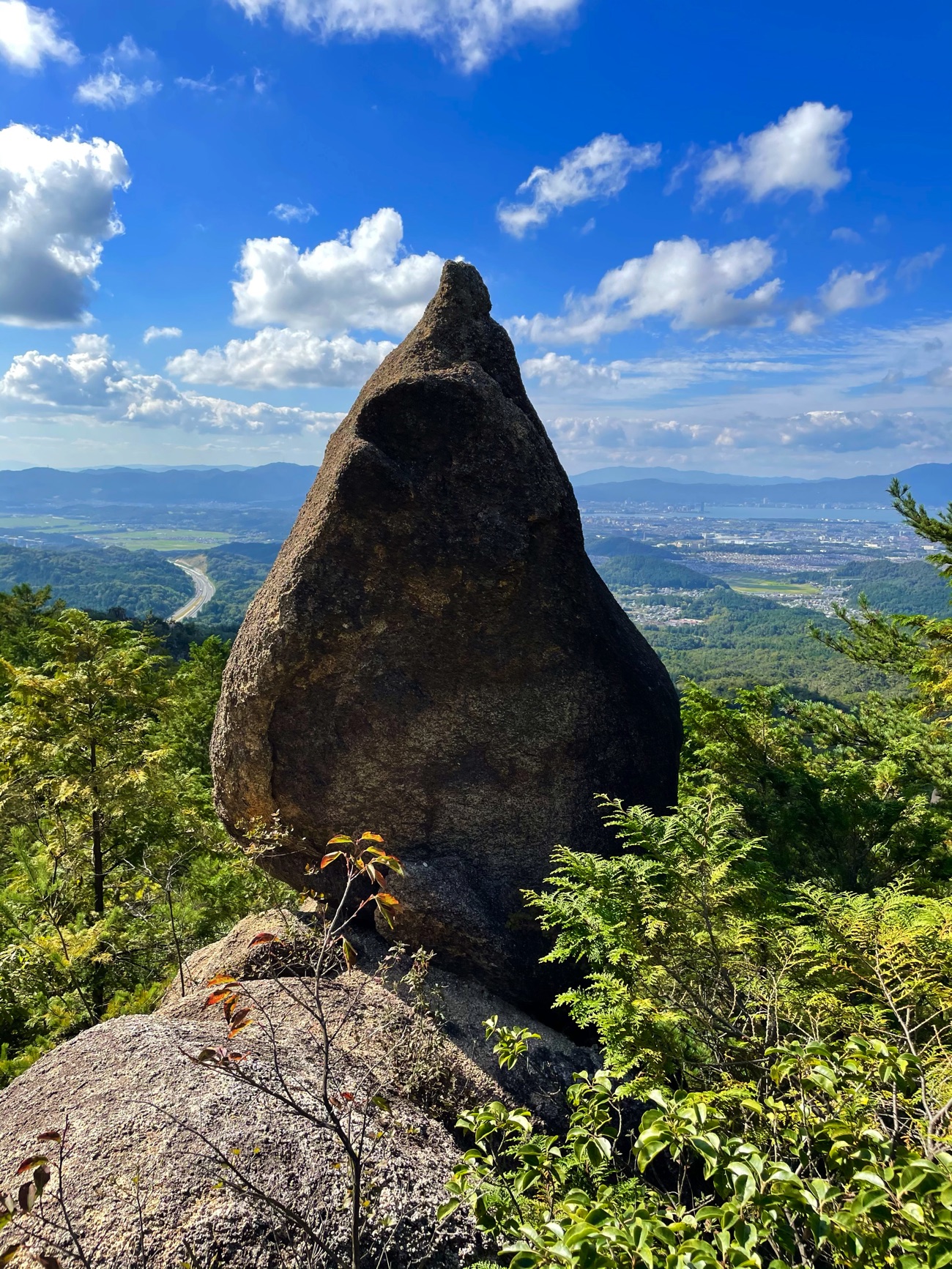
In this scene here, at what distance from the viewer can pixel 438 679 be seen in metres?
7.43

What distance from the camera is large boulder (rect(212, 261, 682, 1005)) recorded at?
711cm

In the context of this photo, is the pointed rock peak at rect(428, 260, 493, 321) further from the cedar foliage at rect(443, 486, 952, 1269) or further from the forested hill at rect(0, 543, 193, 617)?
the forested hill at rect(0, 543, 193, 617)

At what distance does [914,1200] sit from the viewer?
2.01 meters

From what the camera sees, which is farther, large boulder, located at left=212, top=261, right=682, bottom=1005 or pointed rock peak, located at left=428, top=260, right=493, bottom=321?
pointed rock peak, located at left=428, top=260, right=493, bottom=321

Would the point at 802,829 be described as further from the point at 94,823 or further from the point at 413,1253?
the point at 94,823

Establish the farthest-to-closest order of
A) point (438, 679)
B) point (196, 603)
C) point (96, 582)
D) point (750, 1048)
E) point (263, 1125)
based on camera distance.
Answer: point (96, 582), point (196, 603), point (438, 679), point (263, 1125), point (750, 1048)

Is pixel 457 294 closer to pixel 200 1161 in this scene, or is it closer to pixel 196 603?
pixel 200 1161

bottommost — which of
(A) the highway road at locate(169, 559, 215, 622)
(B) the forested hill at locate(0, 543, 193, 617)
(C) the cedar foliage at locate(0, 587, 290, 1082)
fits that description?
(A) the highway road at locate(169, 559, 215, 622)

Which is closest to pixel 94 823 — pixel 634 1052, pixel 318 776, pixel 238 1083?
pixel 318 776

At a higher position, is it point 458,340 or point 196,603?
point 458,340

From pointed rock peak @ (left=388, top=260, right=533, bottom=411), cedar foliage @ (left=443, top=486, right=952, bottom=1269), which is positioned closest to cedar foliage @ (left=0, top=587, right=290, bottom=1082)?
cedar foliage @ (left=443, top=486, right=952, bottom=1269)

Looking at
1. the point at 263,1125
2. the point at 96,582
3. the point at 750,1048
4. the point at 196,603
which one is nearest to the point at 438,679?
the point at 263,1125

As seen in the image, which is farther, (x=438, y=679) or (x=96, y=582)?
(x=96, y=582)

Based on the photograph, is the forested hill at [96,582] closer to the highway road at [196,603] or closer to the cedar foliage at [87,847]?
the highway road at [196,603]
